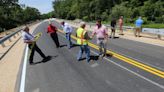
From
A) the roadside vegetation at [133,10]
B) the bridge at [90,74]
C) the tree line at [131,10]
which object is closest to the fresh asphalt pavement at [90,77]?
the bridge at [90,74]

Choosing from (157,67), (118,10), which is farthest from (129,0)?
(157,67)

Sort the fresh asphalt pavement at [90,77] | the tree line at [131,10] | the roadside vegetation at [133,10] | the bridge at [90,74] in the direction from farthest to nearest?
the tree line at [131,10]
the roadside vegetation at [133,10]
the bridge at [90,74]
the fresh asphalt pavement at [90,77]

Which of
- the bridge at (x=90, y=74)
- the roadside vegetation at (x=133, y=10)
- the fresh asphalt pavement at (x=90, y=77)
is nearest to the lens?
the fresh asphalt pavement at (x=90, y=77)

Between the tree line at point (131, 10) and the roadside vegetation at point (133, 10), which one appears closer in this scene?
the roadside vegetation at point (133, 10)

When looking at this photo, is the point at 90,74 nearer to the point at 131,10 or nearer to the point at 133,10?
the point at 133,10

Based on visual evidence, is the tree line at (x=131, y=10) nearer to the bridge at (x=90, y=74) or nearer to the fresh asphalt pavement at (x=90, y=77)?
the bridge at (x=90, y=74)

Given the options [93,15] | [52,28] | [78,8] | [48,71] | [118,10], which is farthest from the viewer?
[78,8]

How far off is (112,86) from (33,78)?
3524 mm

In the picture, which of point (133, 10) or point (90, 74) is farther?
point (133, 10)

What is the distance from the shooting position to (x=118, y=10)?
77.1 metres

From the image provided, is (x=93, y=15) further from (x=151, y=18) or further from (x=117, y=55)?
(x=117, y=55)

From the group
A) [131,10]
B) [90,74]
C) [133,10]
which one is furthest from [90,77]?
[131,10]

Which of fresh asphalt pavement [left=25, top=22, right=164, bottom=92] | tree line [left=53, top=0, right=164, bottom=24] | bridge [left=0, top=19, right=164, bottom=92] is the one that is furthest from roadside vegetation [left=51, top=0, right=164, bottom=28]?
fresh asphalt pavement [left=25, top=22, right=164, bottom=92]

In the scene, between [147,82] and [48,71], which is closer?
[147,82]
